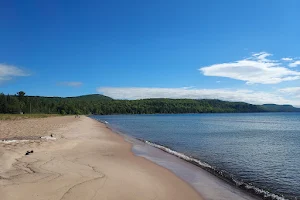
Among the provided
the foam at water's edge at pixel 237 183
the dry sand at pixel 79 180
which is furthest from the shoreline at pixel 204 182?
the dry sand at pixel 79 180

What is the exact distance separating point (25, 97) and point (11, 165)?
126 m

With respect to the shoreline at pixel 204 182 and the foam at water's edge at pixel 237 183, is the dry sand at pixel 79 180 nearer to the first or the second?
the shoreline at pixel 204 182

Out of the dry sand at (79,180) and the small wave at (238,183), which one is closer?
the dry sand at (79,180)

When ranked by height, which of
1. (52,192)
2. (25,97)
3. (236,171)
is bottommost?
(236,171)

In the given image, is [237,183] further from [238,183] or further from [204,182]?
[204,182]

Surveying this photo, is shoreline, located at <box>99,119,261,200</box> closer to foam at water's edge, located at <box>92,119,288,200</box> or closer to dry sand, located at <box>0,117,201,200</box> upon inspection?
foam at water's edge, located at <box>92,119,288,200</box>

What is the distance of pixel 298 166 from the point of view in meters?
16.9

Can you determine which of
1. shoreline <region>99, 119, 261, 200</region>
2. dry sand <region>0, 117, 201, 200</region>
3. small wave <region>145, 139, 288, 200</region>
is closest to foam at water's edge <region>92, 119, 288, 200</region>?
small wave <region>145, 139, 288, 200</region>

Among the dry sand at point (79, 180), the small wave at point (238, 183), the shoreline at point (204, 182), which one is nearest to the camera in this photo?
the dry sand at point (79, 180)

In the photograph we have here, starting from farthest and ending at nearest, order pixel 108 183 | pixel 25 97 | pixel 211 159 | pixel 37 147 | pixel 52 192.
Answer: pixel 25 97, pixel 211 159, pixel 37 147, pixel 108 183, pixel 52 192

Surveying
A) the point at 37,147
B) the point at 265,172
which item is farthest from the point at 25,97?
the point at 265,172

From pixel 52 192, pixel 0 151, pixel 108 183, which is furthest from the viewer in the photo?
pixel 0 151

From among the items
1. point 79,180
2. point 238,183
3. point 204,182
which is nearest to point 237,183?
point 238,183

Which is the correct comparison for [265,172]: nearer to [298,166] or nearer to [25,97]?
[298,166]
